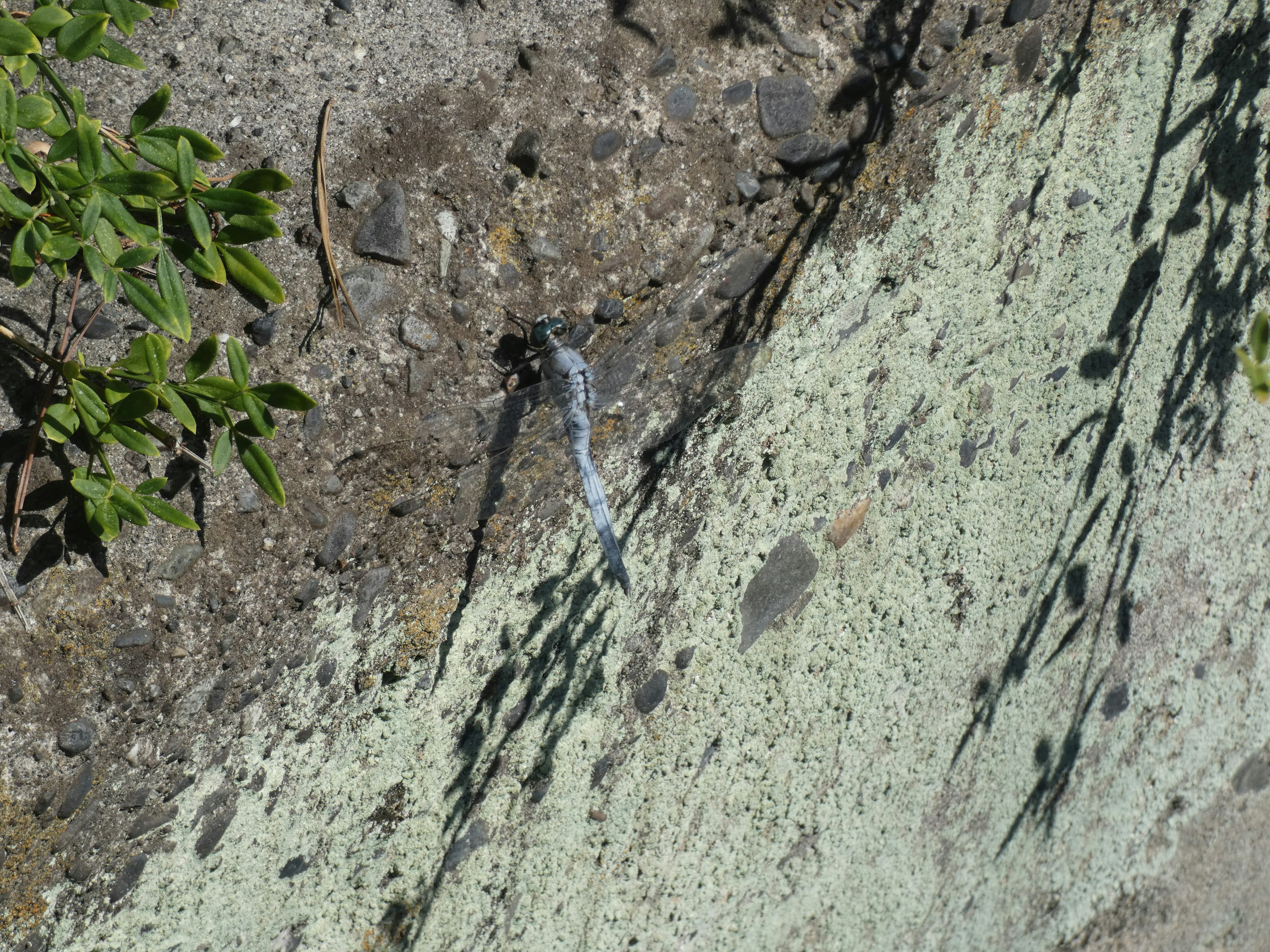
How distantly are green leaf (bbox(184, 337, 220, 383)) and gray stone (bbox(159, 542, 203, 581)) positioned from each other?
266mm

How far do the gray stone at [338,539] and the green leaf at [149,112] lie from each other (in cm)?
58

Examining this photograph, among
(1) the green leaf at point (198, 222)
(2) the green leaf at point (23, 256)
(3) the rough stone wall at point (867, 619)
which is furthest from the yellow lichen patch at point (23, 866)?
(1) the green leaf at point (198, 222)

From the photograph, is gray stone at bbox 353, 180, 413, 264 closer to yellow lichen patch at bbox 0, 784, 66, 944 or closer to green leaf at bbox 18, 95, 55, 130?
green leaf at bbox 18, 95, 55, 130

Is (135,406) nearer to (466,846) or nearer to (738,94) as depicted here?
(466,846)

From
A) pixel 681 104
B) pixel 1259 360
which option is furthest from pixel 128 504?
pixel 1259 360

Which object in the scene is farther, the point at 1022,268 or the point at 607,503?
the point at 1022,268

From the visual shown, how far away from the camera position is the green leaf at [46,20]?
0.99m

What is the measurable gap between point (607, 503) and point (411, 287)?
49cm

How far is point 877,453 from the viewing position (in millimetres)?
1753

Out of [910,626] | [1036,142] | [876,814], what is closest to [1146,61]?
[1036,142]

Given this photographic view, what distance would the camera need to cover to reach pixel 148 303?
1058 millimetres

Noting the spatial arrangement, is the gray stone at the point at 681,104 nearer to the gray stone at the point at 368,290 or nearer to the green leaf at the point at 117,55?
the gray stone at the point at 368,290

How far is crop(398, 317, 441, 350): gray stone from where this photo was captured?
1.38m

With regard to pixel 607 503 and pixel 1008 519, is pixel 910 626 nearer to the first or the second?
pixel 1008 519
